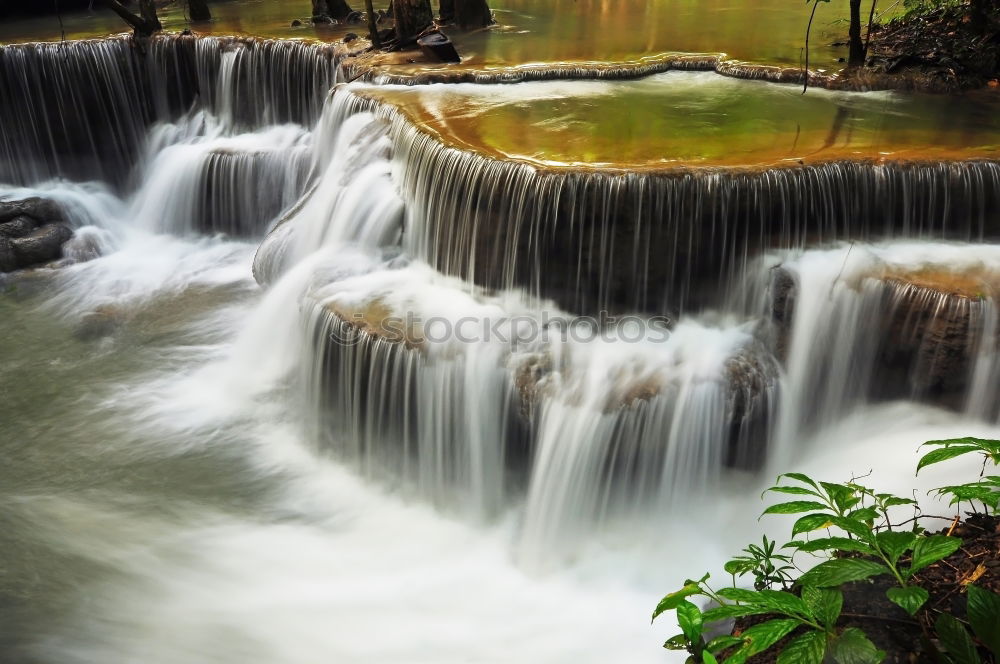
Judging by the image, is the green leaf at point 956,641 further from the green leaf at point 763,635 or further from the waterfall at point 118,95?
the waterfall at point 118,95

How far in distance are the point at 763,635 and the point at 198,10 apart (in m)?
14.1

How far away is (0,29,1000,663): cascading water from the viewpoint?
555 centimetres

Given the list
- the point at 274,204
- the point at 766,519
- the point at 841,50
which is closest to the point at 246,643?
the point at 766,519

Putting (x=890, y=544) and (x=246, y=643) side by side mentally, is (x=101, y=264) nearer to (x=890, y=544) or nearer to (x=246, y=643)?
(x=246, y=643)

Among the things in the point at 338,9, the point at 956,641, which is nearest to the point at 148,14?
the point at 338,9

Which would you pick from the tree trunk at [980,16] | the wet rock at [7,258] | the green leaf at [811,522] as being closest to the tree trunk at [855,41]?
the tree trunk at [980,16]

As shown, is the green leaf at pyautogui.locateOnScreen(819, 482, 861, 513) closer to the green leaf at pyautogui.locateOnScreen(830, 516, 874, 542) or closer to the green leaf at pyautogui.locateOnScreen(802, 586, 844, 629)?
the green leaf at pyautogui.locateOnScreen(830, 516, 874, 542)

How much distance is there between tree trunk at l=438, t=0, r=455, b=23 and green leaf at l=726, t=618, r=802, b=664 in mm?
11636

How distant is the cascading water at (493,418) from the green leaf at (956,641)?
281 cm

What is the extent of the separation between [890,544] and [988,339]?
11.1 feet

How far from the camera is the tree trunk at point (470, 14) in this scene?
492 inches

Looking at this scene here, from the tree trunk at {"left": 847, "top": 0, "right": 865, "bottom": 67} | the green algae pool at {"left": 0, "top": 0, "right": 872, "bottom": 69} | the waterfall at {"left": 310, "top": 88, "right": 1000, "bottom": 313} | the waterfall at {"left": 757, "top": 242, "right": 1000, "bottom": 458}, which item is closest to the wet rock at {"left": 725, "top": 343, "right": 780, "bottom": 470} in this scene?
the waterfall at {"left": 757, "top": 242, "right": 1000, "bottom": 458}

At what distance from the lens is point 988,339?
5598mm

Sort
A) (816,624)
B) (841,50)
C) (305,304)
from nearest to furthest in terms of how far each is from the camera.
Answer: (816,624) < (305,304) < (841,50)
